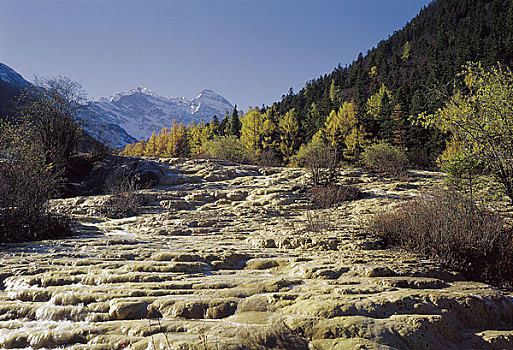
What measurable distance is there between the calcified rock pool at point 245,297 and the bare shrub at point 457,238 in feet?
1.31

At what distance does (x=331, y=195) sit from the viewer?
10.0 meters

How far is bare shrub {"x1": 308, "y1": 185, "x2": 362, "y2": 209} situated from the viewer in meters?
9.77

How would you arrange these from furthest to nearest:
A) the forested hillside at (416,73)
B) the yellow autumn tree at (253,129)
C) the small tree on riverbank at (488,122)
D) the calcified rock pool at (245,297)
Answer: the yellow autumn tree at (253,129) < the forested hillside at (416,73) < the small tree on riverbank at (488,122) < the calcified rock pool at (245,297)

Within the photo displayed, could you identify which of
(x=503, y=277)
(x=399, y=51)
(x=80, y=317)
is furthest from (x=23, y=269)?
(x=399, y=51)

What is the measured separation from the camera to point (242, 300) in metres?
3.02

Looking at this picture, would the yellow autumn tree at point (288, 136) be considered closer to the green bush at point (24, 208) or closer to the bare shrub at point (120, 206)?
the bare shrub at point (120, 206)

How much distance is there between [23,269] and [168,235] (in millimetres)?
3537

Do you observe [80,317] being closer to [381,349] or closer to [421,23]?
[381,349]

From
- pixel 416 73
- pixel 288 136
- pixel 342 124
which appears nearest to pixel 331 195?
pixel 342 124

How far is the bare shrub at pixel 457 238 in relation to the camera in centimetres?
427

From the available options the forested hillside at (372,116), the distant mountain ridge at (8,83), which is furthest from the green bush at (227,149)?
the distant mountain ridge at (8,83)

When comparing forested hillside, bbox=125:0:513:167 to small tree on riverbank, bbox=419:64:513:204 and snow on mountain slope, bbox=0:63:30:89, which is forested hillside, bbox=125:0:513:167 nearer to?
small tree on riverbank, bbox=419:64:513:204

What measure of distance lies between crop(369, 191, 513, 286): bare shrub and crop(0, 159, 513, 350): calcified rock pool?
0.40 meters

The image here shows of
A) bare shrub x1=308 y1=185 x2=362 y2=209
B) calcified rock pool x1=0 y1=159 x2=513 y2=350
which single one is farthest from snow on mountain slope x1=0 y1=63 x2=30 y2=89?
calcified rock pool x1=0 y1=159 x2=513 y2=350
